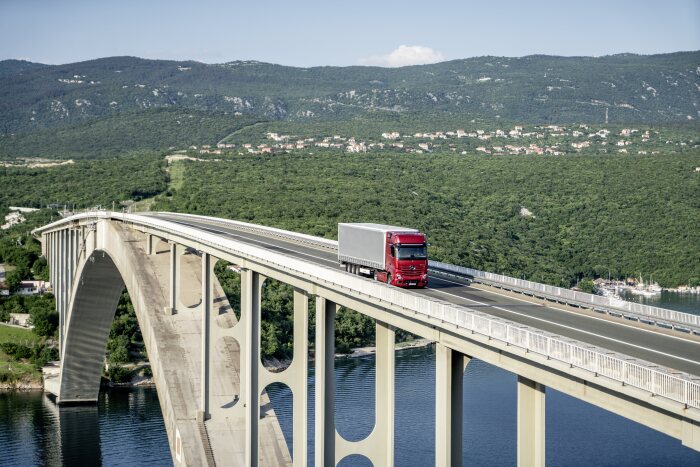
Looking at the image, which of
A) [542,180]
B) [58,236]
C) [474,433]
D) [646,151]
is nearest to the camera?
[474,433]

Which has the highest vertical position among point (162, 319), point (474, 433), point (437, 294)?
point (437, 294)

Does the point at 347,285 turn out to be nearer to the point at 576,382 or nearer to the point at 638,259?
the point at 576,382

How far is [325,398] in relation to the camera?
26.5 meters

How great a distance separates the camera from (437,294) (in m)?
29.2

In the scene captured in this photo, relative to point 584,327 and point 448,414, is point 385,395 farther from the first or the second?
point 584,327

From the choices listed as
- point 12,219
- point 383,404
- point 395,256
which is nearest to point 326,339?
point 383,404

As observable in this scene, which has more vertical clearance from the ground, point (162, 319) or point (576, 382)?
point (576, 382)

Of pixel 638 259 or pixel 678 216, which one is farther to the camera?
pixel 678 216

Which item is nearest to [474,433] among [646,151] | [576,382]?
[576,382]

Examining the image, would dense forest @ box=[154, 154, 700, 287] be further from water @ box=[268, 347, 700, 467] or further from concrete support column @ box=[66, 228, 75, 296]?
water @ box=[268, 347, 700, 467]

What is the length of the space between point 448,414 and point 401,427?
2999cm

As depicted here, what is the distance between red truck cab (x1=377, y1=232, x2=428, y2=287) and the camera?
1166 inches

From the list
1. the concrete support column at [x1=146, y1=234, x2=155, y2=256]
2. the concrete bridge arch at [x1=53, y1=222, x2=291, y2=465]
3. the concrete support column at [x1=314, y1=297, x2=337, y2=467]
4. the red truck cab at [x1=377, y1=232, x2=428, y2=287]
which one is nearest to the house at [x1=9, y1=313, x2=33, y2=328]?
the concrete bridge arch at [x1=53, y1=222, x2=291, y2=465]

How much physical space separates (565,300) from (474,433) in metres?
22.5
